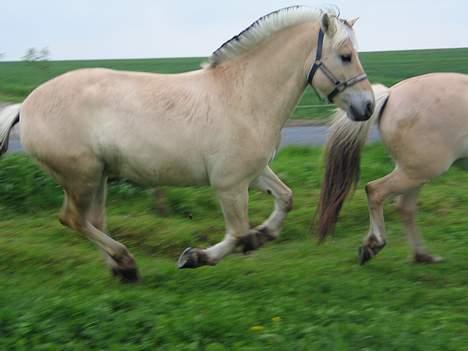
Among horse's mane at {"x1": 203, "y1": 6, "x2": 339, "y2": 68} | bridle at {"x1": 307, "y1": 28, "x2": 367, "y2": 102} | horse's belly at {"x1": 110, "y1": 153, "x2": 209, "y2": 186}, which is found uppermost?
horse's mane at {"x1": 203, "y1": 6, "x2": 339, "y2": 68}

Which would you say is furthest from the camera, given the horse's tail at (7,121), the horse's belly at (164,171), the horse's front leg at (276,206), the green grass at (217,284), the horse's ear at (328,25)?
the horse's front leg at (276,206)

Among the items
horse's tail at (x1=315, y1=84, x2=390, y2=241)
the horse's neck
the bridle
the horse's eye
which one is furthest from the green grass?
the horse's eye

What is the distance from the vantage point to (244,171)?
5250 millimetres

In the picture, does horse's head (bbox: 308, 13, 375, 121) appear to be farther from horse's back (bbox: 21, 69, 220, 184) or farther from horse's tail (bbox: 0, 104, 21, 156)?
horse's tail (bbox: 0, 104, 21, 156)

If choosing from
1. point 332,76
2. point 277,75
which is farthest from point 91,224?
point 332,76

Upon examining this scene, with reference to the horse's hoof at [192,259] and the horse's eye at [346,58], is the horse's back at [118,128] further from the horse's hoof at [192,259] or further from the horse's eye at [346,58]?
the horse's eye at [346,58]

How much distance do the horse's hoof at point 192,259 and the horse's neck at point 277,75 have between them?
98cm

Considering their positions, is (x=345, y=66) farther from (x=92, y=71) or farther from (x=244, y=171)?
(x=92, y=71)

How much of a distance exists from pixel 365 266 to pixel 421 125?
1.17 meters

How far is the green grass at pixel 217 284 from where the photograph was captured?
4.41 m

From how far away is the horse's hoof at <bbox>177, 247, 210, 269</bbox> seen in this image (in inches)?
207

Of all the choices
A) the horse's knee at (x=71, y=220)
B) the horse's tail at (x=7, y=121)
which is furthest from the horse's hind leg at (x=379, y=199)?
the horse's tail at (x=7, y=121)

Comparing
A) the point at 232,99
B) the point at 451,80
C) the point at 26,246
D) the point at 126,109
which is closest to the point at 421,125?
the point at 451,80

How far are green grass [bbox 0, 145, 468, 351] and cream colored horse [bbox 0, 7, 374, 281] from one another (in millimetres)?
429
